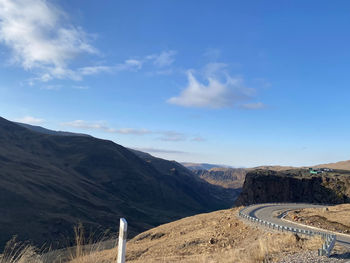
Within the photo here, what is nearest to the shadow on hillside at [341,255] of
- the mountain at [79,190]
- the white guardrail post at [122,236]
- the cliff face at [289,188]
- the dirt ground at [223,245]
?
the dirt ground at [223,245]

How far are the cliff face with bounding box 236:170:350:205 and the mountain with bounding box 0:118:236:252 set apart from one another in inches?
1184

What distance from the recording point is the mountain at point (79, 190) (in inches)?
2388

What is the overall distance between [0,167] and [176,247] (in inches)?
2820

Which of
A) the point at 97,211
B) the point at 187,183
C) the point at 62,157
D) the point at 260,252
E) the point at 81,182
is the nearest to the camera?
the point at 260,252

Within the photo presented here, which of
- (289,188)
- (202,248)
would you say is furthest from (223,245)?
(289,188)

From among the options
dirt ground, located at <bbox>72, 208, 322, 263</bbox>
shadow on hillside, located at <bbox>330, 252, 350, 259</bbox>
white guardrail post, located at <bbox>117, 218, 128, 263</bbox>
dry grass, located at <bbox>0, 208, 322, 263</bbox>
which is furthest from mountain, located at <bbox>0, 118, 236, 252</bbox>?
white guardrail post, located at <bbox>117, 218, 128, 263</bbox>

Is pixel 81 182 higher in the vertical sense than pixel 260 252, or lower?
lower

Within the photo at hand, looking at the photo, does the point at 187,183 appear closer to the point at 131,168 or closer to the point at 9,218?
the point at 131,168

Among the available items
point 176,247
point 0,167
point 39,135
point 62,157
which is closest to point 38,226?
point 0,167

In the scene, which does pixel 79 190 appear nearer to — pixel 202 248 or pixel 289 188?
pixel 289 188

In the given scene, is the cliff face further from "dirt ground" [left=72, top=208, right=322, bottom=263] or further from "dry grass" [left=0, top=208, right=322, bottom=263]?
"dirt ground" [left=72, top=208, right=322, bottom=263]

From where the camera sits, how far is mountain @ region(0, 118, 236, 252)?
60.7 metres

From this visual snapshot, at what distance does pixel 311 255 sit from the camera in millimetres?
8883

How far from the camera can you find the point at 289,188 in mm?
85188
